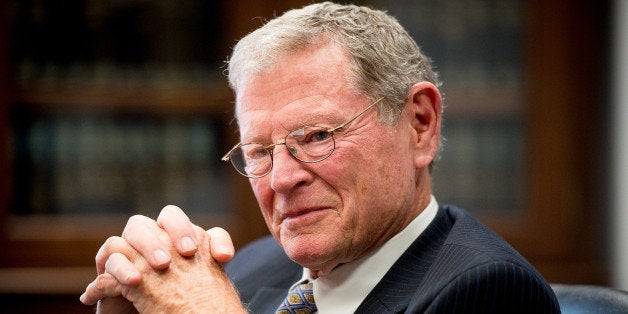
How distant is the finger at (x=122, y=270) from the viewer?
4.88ft

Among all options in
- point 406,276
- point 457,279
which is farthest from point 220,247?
point 457,279

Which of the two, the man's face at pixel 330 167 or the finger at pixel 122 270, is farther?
the man's face at pixel 330 167

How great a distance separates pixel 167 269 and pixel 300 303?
0.38 m

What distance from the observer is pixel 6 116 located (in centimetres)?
339

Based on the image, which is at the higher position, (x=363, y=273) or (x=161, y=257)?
(x=161, y=257)

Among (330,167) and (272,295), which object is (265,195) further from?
(272,295)

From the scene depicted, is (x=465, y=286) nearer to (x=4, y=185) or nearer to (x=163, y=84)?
(x=163, y=84)

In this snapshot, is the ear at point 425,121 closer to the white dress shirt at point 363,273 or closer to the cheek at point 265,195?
the white dress shirt at point 363,273

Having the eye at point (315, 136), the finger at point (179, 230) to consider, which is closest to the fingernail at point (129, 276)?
the finger at point (179, 230)

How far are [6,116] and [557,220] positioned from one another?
98.0 inches

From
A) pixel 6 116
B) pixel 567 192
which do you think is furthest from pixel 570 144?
pixel 6 116

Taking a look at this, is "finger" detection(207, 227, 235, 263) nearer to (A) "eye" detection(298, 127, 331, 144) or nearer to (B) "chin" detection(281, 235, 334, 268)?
(B) "chin" detection(281, 235, 334, 268)

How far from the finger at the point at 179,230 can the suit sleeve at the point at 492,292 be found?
0.51 metres

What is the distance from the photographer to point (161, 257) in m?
1.49
